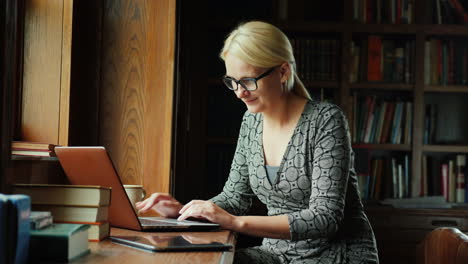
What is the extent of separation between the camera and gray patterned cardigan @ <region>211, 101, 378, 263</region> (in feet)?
5.39

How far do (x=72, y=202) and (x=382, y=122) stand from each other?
2.67 meters

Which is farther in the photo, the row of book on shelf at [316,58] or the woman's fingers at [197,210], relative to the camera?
the row of book on shelf at [316,58]

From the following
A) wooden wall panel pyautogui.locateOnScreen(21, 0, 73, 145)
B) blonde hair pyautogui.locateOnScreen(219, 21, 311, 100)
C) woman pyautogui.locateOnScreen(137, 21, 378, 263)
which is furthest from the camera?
wooden wall panel pyautogui.locateOnScreen(21, 0, 73, 145)

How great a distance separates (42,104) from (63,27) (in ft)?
0.84

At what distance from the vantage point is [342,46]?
3639 millimetres

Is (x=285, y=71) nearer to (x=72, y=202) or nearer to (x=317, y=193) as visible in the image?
(x=317, y=193)

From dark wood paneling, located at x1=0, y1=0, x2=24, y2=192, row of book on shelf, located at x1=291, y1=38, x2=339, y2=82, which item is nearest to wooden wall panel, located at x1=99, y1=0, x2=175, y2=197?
dark wood paneling, located at x1=0, y1=0, x2=24, y2=192

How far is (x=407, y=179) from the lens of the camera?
3680 mm

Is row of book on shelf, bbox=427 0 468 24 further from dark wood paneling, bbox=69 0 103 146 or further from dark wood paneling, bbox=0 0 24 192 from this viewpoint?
dark wood paneling, bbox=0 0 24 192

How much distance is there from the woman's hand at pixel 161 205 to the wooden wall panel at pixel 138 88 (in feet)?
1.77

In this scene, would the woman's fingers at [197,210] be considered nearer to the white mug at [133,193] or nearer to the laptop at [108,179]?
the laptop at [108,179]

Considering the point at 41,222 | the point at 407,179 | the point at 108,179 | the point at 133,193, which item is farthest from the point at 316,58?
the point at 41,222

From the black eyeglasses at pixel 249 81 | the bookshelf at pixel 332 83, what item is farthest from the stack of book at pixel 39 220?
the bookshelf at pixel 332 83

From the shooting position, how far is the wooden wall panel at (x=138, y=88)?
2.29m
